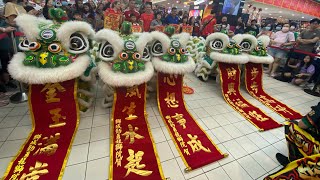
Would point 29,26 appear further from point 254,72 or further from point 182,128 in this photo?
point 254,72

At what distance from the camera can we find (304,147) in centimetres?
149

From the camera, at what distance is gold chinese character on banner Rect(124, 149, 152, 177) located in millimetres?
1608

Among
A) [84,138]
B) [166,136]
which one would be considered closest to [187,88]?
[166,136]

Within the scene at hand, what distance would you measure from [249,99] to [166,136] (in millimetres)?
2251

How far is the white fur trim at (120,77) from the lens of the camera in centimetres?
208

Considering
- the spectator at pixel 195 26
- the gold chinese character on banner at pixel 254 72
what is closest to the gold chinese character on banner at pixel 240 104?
the gold chinese character on banner at pixel 254 72

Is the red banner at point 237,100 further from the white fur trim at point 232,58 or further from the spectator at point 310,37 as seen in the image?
the spectator at point 310,37

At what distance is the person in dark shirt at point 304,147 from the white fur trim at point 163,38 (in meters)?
1.81

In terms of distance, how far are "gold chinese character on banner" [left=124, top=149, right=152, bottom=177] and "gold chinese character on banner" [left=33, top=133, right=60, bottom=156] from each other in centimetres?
82

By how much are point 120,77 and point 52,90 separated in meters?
0.86

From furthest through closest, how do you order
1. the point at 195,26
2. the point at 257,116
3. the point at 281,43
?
the point at 195,26, the point at 281,43, the point at 257,116

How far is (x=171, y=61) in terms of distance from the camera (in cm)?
257

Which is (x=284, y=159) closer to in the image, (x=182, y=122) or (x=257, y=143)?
(x=257, y=143)

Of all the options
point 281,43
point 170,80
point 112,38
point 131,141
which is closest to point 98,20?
point 112,38
